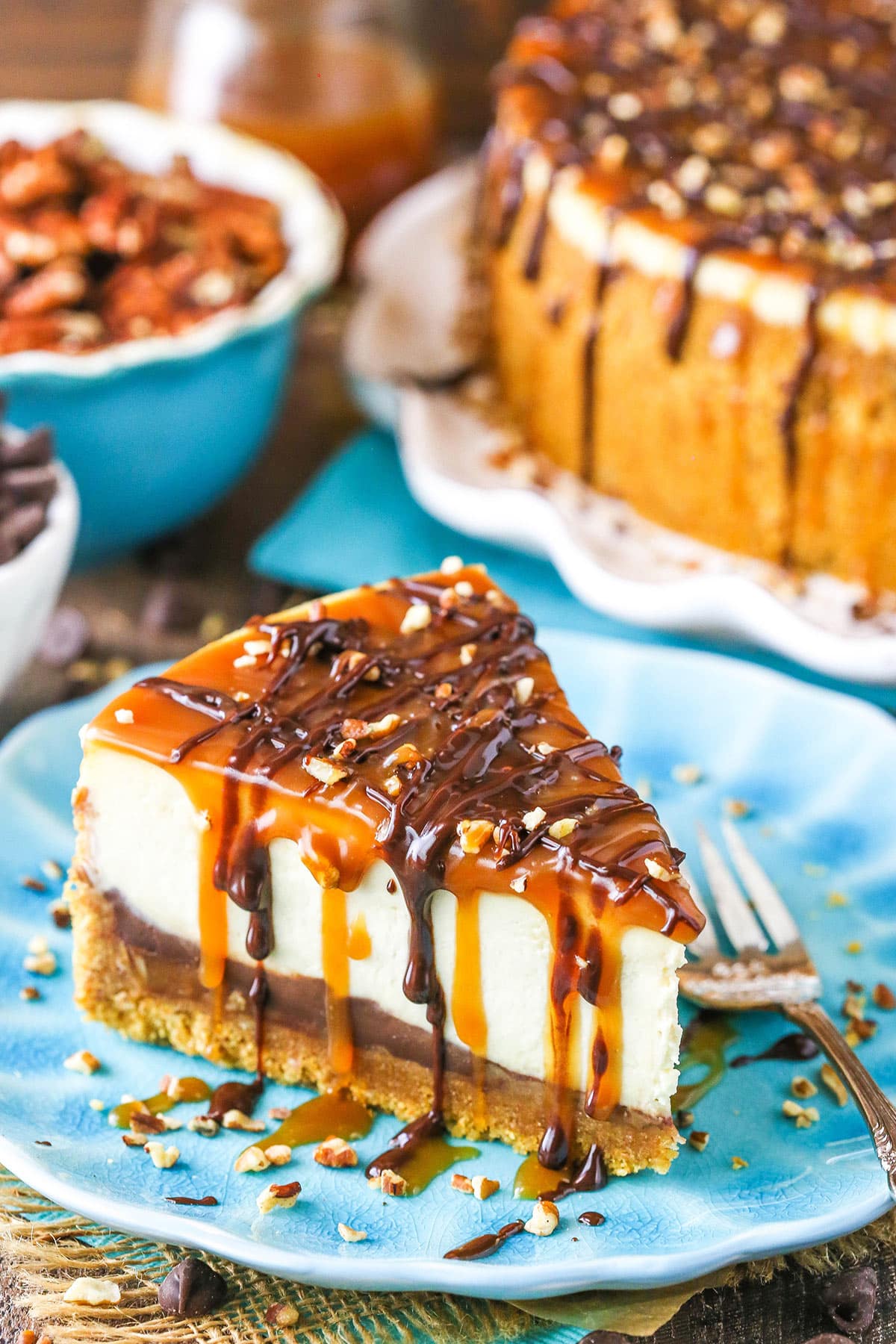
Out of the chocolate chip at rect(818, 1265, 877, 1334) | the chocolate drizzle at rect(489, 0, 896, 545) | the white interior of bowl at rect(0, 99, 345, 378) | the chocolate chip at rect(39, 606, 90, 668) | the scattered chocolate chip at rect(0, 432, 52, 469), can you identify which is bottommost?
the chocolate chip at rect(39, 606, 90, 668)

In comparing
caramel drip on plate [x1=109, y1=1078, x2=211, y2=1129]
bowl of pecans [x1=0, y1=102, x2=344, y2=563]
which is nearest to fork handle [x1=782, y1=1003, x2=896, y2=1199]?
caramel drip on plate [x1=109, y1=1078, x2=211, y2=1129]

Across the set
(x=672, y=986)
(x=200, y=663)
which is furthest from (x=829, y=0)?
(x=672, y=986)

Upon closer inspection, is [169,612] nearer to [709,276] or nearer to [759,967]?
[709,276]

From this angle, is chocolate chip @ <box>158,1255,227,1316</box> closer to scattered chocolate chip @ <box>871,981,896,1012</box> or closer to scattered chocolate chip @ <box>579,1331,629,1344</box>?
scattered chocolate chip @ <box>579,1331,629,1344</box>

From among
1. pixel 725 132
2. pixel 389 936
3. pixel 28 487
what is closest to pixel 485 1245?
pixel 389 936

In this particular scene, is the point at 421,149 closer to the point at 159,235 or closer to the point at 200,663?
the point at 159,235
